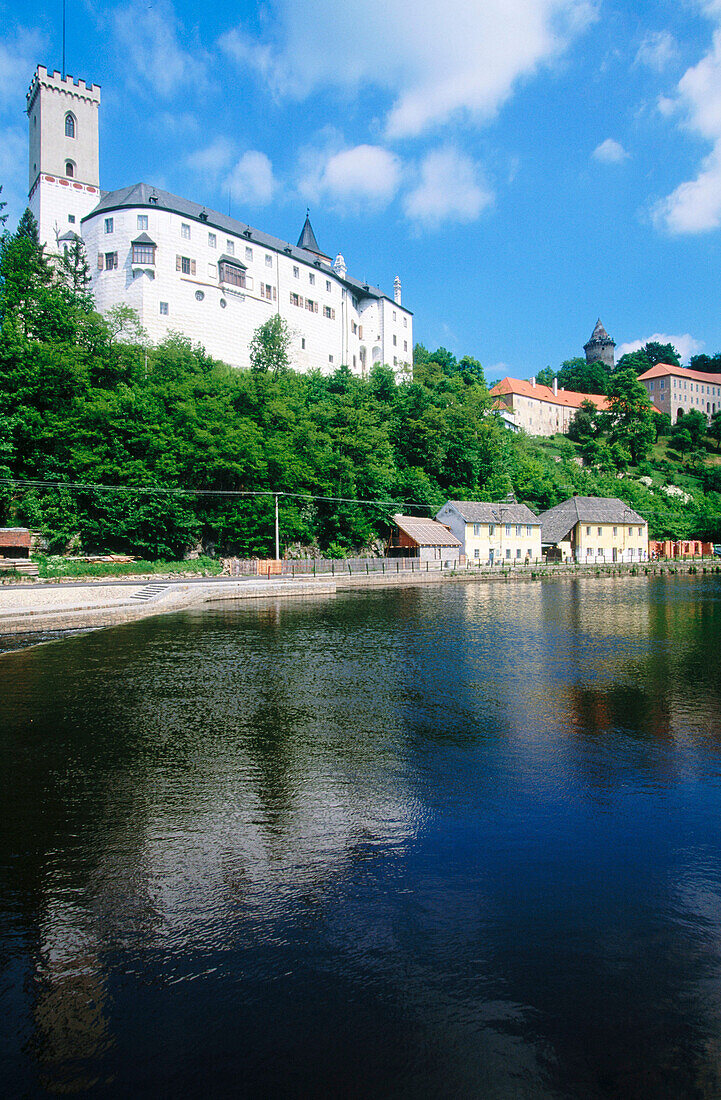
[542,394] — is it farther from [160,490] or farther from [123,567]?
[123,567]

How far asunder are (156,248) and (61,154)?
15.4 metres

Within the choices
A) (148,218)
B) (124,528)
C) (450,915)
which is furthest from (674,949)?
(148,218)

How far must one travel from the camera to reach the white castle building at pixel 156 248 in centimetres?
5483

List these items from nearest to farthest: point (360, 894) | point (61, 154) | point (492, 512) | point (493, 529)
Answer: point (360, 894), point (61, 154), point (493, 529), point (492, 512)

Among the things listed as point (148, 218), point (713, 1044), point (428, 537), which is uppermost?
point (148, 218)

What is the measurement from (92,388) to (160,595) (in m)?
19.9

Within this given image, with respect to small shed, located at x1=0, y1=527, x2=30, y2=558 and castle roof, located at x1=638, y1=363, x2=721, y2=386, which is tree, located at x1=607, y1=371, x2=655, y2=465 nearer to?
castle roof, located at x1=638, y1=363, x2=721, y2=386

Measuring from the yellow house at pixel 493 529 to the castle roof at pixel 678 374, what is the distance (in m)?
84.1

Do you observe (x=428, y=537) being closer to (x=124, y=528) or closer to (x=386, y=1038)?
(x=124, y=528)

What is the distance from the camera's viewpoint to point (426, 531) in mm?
54094

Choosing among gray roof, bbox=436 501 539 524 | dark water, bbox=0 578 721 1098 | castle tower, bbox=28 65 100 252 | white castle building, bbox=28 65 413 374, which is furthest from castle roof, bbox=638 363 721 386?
dark water, bbox=0 578 721 1098

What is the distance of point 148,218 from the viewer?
54.8 m

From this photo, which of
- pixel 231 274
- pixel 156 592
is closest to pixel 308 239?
pixel 231 274

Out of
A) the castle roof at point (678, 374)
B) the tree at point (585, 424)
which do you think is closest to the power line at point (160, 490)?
the tree at point (585, 424)
